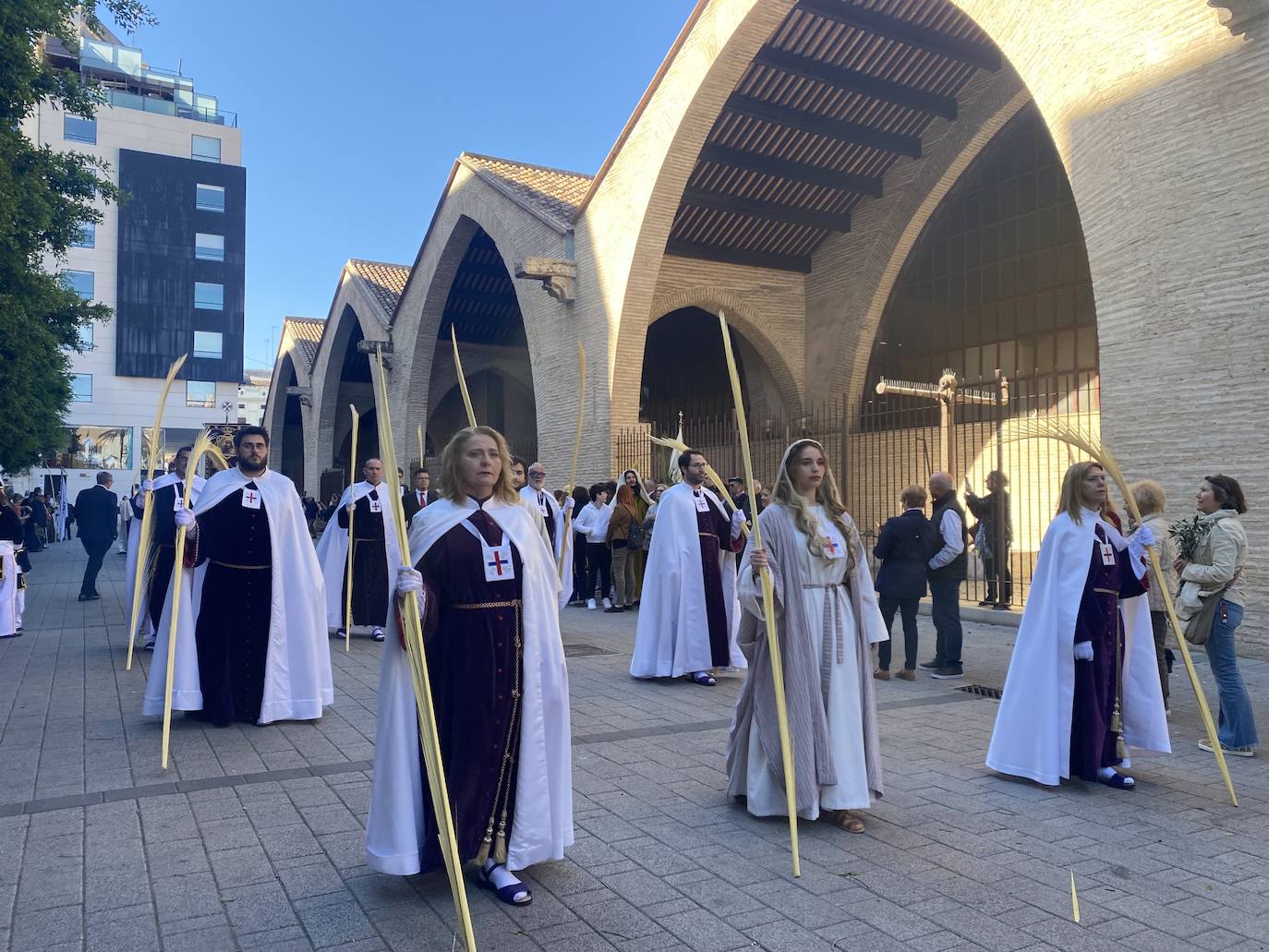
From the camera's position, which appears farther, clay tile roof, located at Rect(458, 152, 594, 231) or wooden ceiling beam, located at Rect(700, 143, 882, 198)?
clay tile roof, located at Rect(458, 152, 594, 231)

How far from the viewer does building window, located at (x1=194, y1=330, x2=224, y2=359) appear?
5222 centimetres

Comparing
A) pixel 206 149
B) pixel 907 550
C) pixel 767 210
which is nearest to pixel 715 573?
pixel 907 550

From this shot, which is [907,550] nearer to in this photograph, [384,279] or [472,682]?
[472,682]

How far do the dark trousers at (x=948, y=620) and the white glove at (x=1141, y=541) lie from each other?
9.74 feet

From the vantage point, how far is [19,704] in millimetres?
7027

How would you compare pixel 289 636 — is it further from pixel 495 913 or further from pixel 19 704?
pixel 495 913

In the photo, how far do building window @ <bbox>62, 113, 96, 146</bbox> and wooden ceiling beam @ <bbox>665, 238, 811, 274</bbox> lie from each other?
42.5m

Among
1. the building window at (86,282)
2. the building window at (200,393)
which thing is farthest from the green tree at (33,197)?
the building window at (86,282)

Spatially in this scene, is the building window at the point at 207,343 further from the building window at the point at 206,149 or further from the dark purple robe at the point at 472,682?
the dark purple robe at the point at 472,682

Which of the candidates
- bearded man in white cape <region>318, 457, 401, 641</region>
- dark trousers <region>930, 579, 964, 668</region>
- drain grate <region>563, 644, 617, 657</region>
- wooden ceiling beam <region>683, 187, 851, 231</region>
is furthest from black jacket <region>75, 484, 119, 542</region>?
dark trousers <region>930, 579, 964, 668</region>

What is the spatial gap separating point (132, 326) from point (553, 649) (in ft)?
178

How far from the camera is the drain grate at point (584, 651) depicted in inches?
374

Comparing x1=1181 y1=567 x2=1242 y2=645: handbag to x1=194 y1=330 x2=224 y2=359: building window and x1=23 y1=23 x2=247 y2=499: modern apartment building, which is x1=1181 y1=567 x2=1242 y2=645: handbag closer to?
x1=23 y1=23 x2=247 y2=499: modern apartment building

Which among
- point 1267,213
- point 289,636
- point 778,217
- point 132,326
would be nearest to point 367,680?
point 289,636
